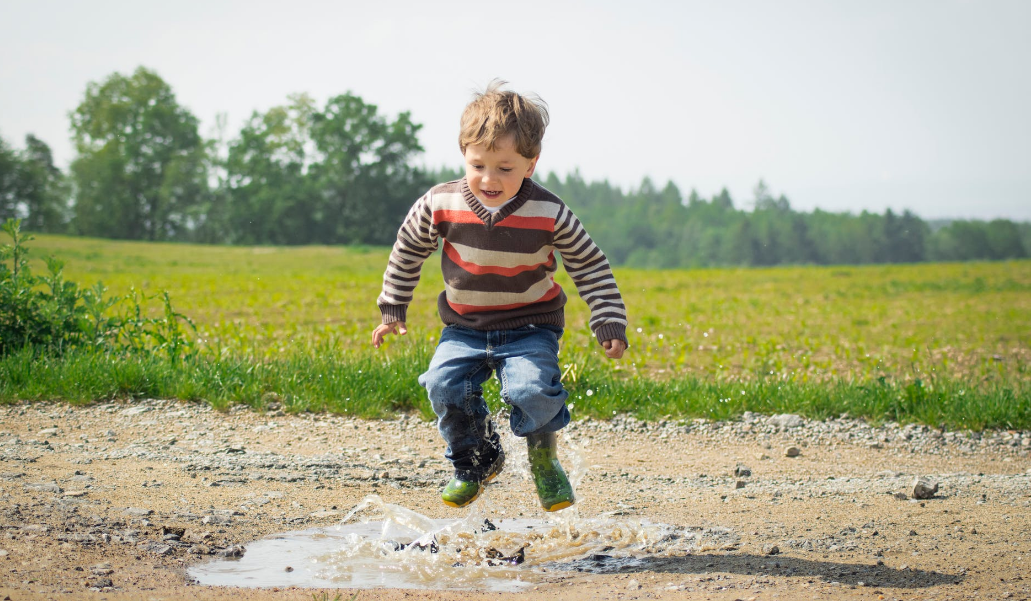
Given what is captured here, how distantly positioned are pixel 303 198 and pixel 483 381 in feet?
138

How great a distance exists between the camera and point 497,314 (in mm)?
3416

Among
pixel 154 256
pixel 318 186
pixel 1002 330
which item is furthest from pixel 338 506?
pixel 318 186

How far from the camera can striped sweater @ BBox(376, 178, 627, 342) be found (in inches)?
131

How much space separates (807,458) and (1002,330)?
12.3 metres

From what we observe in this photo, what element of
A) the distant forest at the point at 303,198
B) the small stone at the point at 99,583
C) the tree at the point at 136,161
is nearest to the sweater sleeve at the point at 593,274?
the small stone at the point at 99,583

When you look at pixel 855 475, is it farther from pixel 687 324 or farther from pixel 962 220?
pixel 962 220

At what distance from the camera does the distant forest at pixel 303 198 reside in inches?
1698

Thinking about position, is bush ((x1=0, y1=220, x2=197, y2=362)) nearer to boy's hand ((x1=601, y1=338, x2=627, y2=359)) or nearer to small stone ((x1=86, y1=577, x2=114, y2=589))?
small stone ((x1=86, y1=577, x2=114, y2=589))

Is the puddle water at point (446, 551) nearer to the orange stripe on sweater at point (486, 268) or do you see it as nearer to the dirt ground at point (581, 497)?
the dirt ground at point (581, 497)

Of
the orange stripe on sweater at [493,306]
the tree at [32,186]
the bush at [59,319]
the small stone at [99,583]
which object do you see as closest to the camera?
the small stone at [99,583]

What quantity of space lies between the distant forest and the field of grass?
34.6 feet

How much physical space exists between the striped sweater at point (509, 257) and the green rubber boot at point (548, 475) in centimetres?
45

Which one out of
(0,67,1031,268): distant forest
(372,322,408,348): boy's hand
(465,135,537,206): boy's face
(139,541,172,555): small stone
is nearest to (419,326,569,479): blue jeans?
(372,322,408,348): boy's hand

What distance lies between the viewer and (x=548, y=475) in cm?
338
